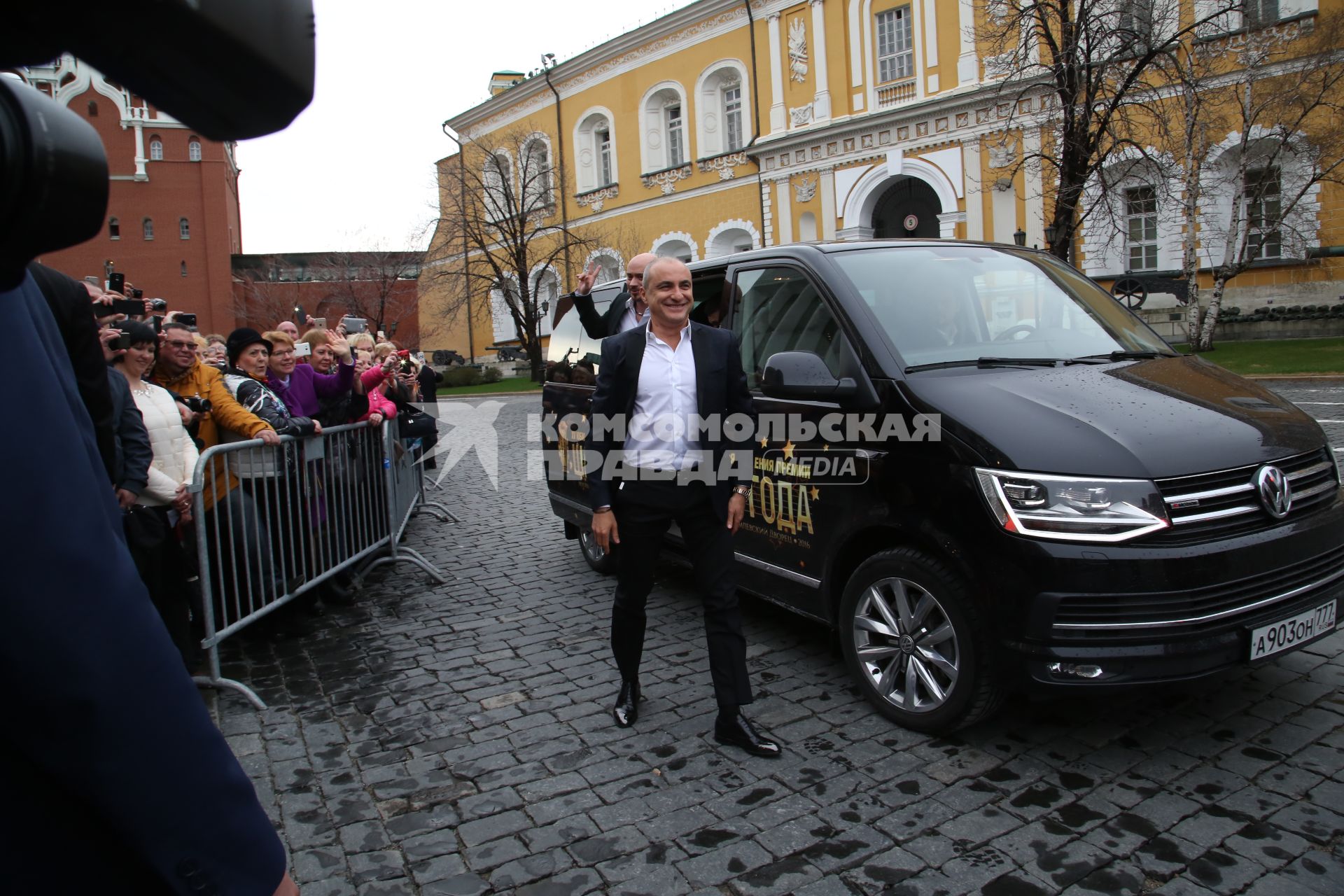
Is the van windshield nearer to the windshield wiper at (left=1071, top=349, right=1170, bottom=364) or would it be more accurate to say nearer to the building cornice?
the windshield wiper at (left=1071, top=349, right=1170, bottom=364)

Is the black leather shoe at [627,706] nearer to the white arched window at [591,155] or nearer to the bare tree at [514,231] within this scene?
the bare tree at [514,231]

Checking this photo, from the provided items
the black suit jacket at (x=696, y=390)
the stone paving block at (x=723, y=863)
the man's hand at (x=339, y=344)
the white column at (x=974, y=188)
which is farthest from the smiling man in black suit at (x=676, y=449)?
the white column at (x=974, y=188)

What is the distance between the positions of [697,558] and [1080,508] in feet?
4.93

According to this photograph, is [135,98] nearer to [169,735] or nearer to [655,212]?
[169,735]

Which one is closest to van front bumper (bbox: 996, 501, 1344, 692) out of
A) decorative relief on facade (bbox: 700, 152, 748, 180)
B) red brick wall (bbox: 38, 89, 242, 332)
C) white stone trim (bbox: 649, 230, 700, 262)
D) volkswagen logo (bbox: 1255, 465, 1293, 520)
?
volkswagen logo (bbox: 1255, 465, 1293, 520)

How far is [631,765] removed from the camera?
11.9 feet

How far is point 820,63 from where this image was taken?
31.4m

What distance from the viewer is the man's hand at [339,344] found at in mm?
6949

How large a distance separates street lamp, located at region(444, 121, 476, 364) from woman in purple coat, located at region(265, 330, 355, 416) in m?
34.0

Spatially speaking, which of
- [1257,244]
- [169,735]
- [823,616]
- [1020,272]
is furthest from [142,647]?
[1257,244]

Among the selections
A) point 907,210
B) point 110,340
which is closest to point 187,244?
point 907,210

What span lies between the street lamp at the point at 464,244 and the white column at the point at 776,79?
1410 cm

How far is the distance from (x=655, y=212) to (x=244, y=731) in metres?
35.8

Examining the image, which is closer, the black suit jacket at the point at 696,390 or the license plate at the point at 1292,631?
the license plate at the point at 1292,631
